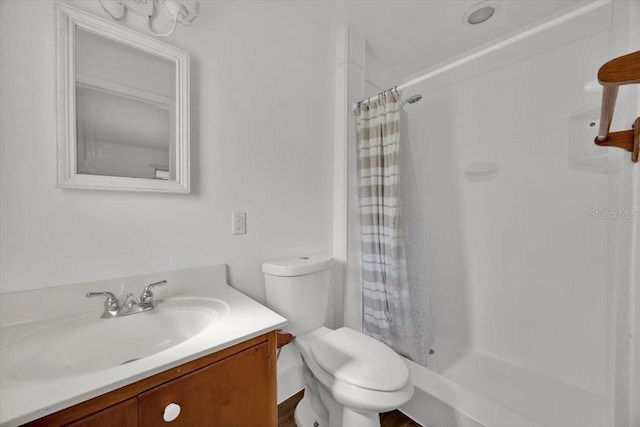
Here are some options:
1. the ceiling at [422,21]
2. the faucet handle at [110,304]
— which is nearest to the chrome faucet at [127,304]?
the faucet handle at [110,304]

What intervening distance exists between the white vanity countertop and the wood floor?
77 cm

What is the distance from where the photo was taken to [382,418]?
1309 mm

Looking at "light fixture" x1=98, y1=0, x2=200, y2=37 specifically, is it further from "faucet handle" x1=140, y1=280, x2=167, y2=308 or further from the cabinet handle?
the cabinet handle

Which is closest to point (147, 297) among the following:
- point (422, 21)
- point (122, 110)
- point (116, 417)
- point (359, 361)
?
point (116, 417)

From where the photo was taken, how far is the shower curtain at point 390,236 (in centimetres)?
146

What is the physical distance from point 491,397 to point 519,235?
3.25 ft

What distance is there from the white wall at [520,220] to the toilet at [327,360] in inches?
43.5

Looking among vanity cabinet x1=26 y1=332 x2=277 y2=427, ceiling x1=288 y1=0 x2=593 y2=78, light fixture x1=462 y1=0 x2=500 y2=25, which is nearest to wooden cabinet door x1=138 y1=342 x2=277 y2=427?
vanity cabinet x1=26 y1=332 x2=277 y2=427

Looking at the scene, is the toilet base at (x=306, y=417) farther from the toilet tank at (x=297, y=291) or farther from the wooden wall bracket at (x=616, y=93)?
the wooden wall bracket at (x=616, y=93)

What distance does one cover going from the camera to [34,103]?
80cm

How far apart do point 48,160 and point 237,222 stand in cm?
68

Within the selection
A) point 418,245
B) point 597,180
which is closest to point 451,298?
point 418,245

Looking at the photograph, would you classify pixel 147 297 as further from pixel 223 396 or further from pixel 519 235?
pixel 519 235

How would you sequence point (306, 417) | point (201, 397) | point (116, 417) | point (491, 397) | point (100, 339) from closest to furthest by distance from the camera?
point (116, 417) → point (201, 397) → point (100, 339) → point (306, 417) → point (491, 397)
